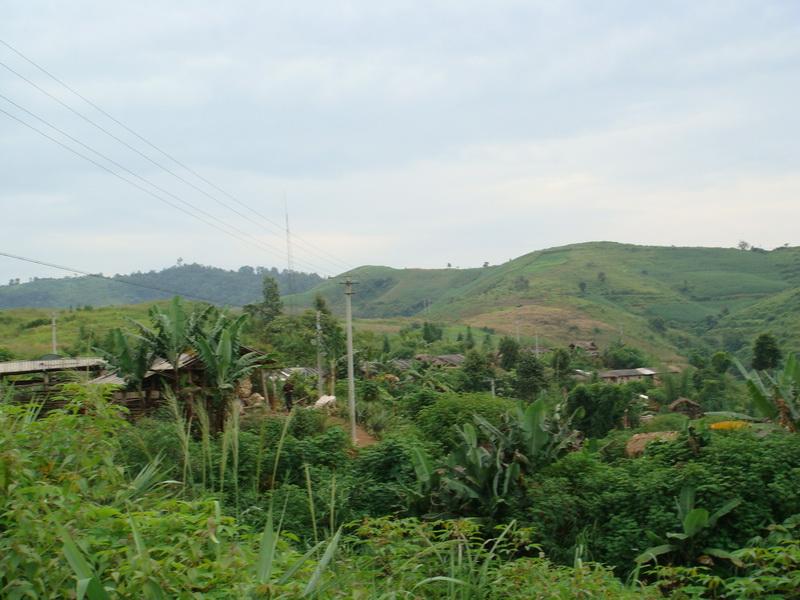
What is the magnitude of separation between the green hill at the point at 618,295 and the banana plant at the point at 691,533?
52.1 metres

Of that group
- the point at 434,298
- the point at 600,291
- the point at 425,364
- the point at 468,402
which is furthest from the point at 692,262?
the point at 468,402

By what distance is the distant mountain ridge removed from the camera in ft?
338

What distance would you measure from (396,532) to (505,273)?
124m

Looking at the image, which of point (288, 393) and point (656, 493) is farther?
point (288, 393)

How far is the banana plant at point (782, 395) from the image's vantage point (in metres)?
8.46

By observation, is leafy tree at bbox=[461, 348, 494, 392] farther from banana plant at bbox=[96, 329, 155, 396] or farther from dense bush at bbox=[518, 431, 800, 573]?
dense bush at bbox=[518, 431, 800, 573]

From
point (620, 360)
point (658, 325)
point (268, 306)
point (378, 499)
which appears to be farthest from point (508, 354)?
point (658, 325)

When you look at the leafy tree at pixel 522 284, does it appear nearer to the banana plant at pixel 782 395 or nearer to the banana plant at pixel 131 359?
the banana plant at pixel 131 359

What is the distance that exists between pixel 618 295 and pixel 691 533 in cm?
9313

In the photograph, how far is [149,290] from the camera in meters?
128

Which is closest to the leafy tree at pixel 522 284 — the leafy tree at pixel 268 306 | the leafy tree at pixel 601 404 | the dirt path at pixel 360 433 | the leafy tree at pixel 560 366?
the leafy tree at pixel 560 366

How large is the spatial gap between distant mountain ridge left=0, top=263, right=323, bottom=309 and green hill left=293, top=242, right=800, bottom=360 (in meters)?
14.3

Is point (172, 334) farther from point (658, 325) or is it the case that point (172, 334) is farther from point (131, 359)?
point (658, 325)

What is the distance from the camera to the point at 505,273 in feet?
415
